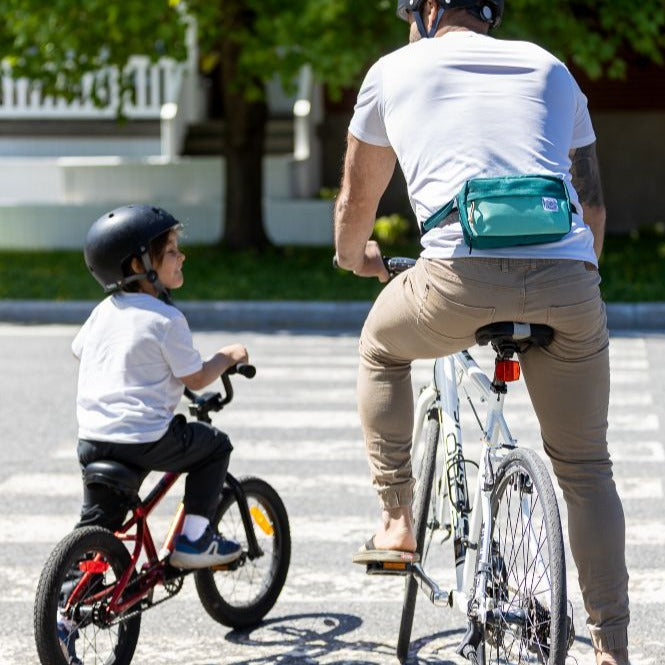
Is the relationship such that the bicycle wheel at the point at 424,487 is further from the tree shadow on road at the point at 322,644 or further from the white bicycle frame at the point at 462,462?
the tree shadow on road at the point at 322,644

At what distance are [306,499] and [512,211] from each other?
3.42 m

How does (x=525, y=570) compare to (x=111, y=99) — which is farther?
(x=111, y=99)

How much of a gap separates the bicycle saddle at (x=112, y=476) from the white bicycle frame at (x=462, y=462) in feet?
2.88

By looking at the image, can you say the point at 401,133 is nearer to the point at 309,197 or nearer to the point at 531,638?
the point at 531,638

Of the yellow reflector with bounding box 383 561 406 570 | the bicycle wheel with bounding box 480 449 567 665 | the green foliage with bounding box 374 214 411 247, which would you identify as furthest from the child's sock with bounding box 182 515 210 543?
the green foliage with bounding box 374 214 411 247

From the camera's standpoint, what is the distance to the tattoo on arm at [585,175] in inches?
159

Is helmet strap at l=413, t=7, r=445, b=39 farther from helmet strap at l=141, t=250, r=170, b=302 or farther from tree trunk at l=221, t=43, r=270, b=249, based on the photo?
tree trunk at l=221, t=43, r=270, b=249

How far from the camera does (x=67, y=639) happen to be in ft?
13.9

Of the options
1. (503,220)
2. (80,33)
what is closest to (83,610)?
(503,220)

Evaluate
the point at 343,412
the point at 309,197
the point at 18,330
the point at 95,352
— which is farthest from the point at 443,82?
the point at 309,197

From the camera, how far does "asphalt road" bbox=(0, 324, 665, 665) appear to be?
193 inches

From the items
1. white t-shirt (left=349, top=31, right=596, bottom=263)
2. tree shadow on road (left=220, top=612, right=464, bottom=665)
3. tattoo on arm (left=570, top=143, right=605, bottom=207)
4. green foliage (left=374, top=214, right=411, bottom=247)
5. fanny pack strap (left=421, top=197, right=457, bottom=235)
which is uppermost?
white t-shirt (left=349, top=31, right=596, bottom=263)

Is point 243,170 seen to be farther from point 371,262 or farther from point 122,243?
point 371,262

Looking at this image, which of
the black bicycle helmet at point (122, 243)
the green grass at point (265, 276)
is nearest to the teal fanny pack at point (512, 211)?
the black bicycle helmet at point (122, 243)
